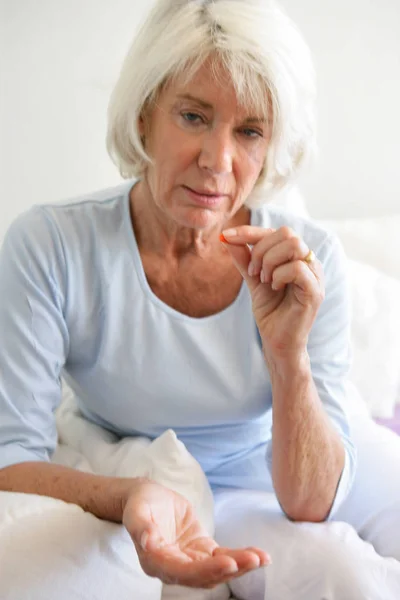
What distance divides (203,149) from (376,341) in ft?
2.84

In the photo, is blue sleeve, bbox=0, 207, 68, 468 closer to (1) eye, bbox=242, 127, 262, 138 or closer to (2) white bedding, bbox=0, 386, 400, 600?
(2) white bedding, bbox=0, 386, 400, 600

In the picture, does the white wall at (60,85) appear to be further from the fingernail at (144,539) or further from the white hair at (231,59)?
the fingernail at (144,539)

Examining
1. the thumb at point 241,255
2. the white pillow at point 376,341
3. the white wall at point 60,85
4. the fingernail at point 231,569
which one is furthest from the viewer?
the white wall at point 60,85

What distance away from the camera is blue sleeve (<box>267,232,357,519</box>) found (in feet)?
3.89

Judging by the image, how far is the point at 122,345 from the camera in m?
1.16

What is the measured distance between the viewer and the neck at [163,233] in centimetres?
118

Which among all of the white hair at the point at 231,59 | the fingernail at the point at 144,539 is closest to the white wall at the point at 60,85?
the white hair at the point at 231,59

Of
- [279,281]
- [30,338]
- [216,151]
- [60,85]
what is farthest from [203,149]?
[60,85]

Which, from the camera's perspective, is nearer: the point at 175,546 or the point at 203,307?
the point at 175,546

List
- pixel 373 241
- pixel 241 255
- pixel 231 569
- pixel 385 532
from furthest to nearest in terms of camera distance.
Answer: pixel 373 241, pixel 385 532, pixel 241 255, pixel 231 569

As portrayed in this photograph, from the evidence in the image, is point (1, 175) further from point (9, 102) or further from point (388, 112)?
point (388, 112)

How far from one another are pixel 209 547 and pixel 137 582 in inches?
6.4

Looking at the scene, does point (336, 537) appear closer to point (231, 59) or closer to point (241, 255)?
point (241, 255)

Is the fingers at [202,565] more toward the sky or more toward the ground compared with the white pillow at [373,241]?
more toward the ground
